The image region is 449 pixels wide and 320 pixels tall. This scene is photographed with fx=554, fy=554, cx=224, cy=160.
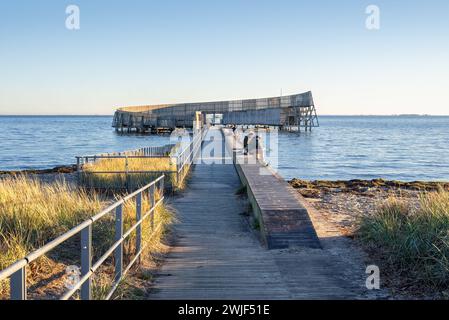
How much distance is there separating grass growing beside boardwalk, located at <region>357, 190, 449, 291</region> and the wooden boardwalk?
76 cm

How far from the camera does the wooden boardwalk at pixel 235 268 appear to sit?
20.1ft

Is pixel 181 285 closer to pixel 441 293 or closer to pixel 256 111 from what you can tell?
pixel 441 293

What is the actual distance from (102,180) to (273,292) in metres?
10.4

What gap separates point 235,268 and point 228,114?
82.8m

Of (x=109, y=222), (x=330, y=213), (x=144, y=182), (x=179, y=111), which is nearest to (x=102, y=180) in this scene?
(x=144, y=182)

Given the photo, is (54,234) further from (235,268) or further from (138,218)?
(235,268)

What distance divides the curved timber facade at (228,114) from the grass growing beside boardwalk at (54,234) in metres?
68.9

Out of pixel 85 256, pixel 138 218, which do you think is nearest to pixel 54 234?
pixel 138 218

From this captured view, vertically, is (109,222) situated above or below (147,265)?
above

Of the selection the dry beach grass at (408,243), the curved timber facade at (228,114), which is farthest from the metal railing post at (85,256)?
the curved timber facade at (228,114)

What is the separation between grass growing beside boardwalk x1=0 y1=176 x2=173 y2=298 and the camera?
597 cm

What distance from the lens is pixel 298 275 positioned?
6.93 meters

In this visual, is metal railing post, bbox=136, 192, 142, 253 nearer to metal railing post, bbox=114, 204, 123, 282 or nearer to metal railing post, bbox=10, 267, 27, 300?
metal railing post, bbox=114, 204, 123, 282

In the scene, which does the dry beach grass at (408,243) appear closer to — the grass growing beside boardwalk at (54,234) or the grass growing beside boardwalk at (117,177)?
the grass growing beside boardwalk at (54,234)
